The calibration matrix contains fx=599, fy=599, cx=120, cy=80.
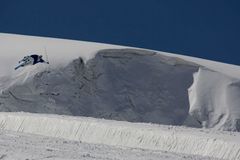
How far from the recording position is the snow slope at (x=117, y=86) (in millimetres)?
18422

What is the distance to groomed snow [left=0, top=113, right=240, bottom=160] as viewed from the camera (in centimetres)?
881

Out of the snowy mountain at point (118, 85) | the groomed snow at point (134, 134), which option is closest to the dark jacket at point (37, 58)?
the snowy mountain at point (118, 85)

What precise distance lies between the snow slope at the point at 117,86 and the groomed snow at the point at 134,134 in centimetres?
567

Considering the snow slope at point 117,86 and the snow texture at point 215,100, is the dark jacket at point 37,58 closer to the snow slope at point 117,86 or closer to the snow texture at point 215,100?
the snow slope at point 117,86

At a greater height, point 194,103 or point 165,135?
point 165,135

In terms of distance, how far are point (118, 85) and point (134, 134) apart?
9.56 metres

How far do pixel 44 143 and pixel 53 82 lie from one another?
10.4 metres

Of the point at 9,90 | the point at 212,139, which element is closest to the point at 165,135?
the point at 212,139

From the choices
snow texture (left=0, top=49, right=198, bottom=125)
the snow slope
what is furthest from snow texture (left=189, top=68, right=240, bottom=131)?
snow texture (left=0, top=49, right=198, bottom=125)

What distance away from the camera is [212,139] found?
8.95 metres

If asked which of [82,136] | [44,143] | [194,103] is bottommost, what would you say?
[194,103]

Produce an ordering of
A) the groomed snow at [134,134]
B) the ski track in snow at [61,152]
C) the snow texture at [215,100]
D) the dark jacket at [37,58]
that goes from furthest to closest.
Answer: the dark jacket at [37,58] → the snow texture at [215,100] → the groomed snow at [134,134] → the ski track in snow at [61,152]

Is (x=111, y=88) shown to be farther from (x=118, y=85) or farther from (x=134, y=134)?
(x=134, y=134)

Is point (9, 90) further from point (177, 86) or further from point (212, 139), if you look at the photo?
point (212, 139)
